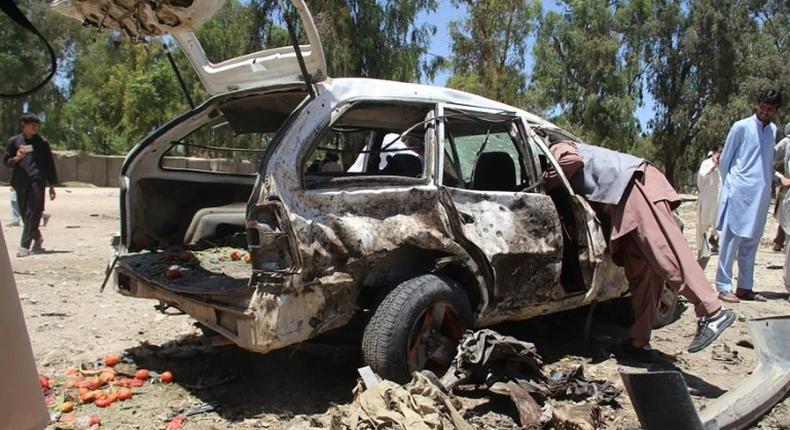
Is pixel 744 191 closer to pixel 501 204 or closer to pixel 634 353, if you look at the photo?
pixel 634 353

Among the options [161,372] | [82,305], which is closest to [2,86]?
[82,305]

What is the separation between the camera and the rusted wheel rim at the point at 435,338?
382 cm

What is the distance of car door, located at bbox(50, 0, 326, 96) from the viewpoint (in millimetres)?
3504

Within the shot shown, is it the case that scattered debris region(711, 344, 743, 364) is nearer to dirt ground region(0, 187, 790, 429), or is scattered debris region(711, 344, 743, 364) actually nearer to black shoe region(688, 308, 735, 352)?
dirt ground region(0, 187, 790, 429)

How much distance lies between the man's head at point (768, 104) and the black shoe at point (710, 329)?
304 centimetres

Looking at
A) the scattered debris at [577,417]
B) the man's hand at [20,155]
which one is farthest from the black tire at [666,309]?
the man's hand at [20,155]

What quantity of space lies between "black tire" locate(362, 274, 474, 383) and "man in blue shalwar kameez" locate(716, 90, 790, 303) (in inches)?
157

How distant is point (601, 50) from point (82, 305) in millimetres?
26894

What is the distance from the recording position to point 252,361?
4.61 meters

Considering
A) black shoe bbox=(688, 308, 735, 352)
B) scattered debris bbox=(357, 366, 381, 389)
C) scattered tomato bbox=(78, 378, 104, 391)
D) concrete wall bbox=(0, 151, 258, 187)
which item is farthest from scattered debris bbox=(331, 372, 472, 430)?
concrete wall bbox=(0, 151, 258, 187)

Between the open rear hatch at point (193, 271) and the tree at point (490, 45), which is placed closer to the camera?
the open rear hatch at point (193, 271)

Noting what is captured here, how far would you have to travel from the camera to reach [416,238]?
152 inches

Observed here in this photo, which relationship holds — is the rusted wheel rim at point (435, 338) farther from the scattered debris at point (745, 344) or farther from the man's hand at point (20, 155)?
the man's hand at point (20, 155)

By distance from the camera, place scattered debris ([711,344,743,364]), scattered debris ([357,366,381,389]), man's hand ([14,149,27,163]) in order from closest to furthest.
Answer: scattered debris ([357,366,381,389])
scattered debris ([711,344,743,364])
man's hand ([14,149,27,163])
